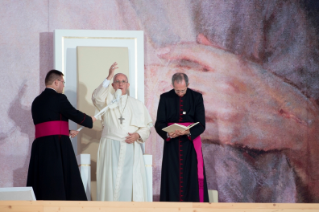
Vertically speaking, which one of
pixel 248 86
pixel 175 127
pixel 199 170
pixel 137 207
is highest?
pixel 248 86

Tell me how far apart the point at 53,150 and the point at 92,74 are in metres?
1.71

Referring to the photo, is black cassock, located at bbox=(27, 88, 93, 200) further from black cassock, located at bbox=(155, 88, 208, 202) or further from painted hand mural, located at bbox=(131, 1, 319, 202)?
painted hand mural, located at bbox=(131, 1, 319, 202)

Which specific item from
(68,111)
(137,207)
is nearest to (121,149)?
(68,111)

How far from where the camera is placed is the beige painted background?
6176 millimetres

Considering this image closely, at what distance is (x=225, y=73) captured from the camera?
Answer: 6.80 meters

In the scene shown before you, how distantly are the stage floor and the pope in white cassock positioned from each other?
1822 mm

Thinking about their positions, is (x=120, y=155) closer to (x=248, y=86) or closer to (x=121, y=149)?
(x=121, y=149)

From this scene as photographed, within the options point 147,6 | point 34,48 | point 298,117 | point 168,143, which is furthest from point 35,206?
point 298,117

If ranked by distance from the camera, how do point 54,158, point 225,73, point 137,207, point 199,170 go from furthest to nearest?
point 225,73, point 199,170, point 54,158, point 137,207

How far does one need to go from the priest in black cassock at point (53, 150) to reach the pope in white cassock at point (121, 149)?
1.44 feet

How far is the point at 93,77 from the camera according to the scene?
6.31m

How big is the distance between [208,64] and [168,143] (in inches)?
75.0

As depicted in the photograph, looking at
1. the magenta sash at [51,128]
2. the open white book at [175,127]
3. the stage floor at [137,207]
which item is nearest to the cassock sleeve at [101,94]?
the magenta sash at [51,128]

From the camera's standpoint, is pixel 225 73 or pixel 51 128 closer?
pixel 51 128
